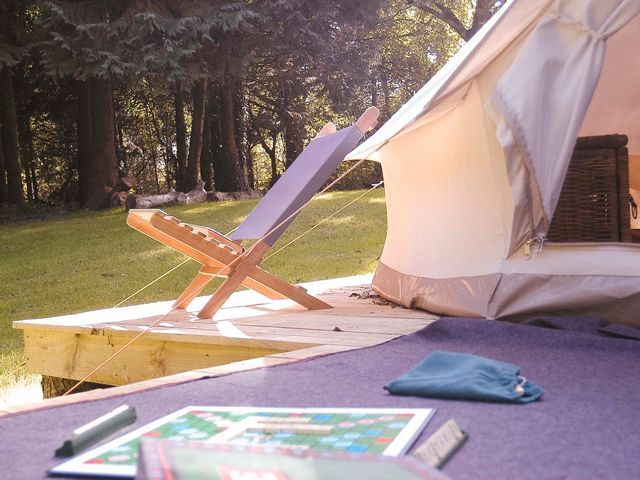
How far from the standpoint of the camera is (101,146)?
1083 cm

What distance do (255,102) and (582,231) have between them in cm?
1175

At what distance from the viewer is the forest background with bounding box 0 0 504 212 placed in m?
8.82

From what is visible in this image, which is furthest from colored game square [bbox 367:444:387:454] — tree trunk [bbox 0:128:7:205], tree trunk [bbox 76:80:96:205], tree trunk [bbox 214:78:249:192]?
tree trunk [bbox 0:128:7:205]

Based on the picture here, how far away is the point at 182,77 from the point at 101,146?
7.90ft

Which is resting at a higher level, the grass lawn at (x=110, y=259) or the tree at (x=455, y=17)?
the tree at (x=455, y=17)

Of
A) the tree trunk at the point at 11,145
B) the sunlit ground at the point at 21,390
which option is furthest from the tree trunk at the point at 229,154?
the sunlit ground at the point at 21,390

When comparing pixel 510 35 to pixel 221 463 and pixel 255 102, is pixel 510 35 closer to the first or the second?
pixel 221 463

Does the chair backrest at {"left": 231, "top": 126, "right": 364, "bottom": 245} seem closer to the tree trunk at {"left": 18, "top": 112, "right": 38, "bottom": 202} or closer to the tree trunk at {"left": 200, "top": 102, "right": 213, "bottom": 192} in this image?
the tree trunk at {"left": 18, "top": 112, "right": 38, "bottom": 202}

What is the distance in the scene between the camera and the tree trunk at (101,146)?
1062cm

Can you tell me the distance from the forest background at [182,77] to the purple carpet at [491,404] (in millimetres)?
6615

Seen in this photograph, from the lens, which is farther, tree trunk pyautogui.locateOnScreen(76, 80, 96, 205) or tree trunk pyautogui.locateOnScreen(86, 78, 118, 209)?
tree trunk pyautogui.locateOnScreen(76, 80, 96, 205)

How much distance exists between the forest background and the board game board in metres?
7.15

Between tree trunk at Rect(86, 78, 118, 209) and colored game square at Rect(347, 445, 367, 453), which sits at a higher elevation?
tree trunk at Rect(86, 78, 118, 209)

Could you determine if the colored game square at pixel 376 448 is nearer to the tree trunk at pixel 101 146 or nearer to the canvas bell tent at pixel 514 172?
the canvas bell tent at pixel 514 172
